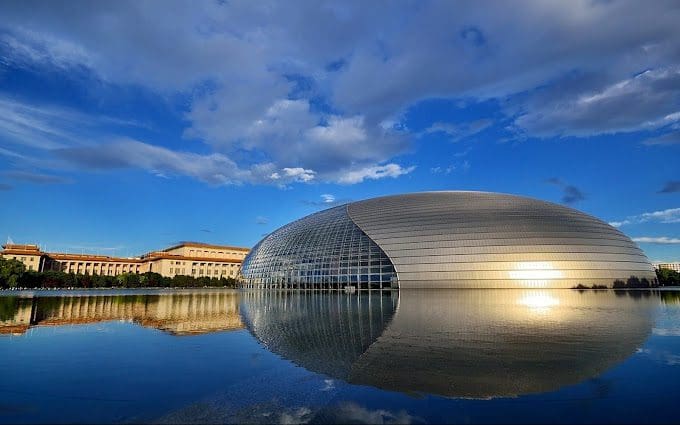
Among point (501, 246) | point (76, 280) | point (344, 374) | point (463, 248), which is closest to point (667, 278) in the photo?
point (501, 246)

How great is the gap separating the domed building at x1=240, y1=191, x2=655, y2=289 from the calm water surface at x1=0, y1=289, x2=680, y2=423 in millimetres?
26981

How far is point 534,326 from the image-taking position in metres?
15.7

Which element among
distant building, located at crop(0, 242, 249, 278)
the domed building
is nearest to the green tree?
the domed building

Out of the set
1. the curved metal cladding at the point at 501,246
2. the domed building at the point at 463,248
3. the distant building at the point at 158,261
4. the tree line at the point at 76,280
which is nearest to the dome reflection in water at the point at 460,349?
the curved metal cladding at the point at 501,246

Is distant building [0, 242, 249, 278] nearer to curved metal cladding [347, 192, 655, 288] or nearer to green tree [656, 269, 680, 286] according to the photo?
curved metal cladding [347, 192, 655, 288]

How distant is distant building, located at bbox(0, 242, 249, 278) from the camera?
112 meters

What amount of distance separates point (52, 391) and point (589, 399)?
9696 millimetres

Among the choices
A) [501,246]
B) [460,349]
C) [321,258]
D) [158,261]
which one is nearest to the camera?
[460,349]

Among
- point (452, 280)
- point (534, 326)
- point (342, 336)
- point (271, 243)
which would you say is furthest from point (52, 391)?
point (271, 243)

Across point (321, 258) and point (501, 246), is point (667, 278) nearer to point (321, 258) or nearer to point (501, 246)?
point (501, 246)

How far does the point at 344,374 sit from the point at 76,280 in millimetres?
90281

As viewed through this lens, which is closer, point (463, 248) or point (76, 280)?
point (463, 248)

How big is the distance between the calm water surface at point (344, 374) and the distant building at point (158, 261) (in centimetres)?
11276

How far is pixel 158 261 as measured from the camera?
123750 millimetres
